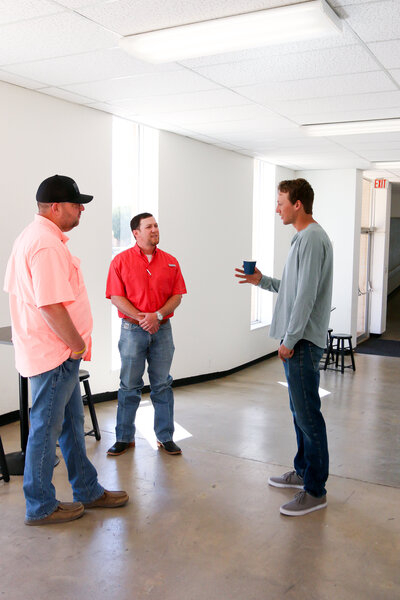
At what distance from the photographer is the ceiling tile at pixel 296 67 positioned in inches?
132

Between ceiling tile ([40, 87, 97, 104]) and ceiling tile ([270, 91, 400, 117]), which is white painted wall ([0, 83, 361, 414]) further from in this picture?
ceiling tile ([270, 91, 400, 117])

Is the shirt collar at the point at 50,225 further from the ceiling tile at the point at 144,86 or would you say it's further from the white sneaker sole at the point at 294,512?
the white sneaker sole at the point at 294,512

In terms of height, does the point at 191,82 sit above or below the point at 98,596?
above

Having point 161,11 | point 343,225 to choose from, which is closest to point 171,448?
point 161,11

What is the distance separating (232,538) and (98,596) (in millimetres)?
746

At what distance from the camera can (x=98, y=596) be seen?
2309 millimetres

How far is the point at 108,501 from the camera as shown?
308cm

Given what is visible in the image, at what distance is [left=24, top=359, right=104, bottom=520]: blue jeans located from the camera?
272 centimetres

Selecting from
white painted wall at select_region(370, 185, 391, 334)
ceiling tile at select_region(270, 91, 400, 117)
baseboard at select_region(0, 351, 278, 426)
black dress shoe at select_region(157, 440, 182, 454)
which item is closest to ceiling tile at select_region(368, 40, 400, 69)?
ceiling tile at select_region(270, 91, 400, 117)

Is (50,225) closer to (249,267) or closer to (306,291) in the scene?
(249,267)

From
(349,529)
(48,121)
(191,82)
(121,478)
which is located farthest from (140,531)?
(48,121)

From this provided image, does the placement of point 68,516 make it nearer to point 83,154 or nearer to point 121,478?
point 121,478

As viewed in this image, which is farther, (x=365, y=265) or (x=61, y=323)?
(x=365, y=265)

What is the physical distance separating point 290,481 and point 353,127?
3.44 metres
